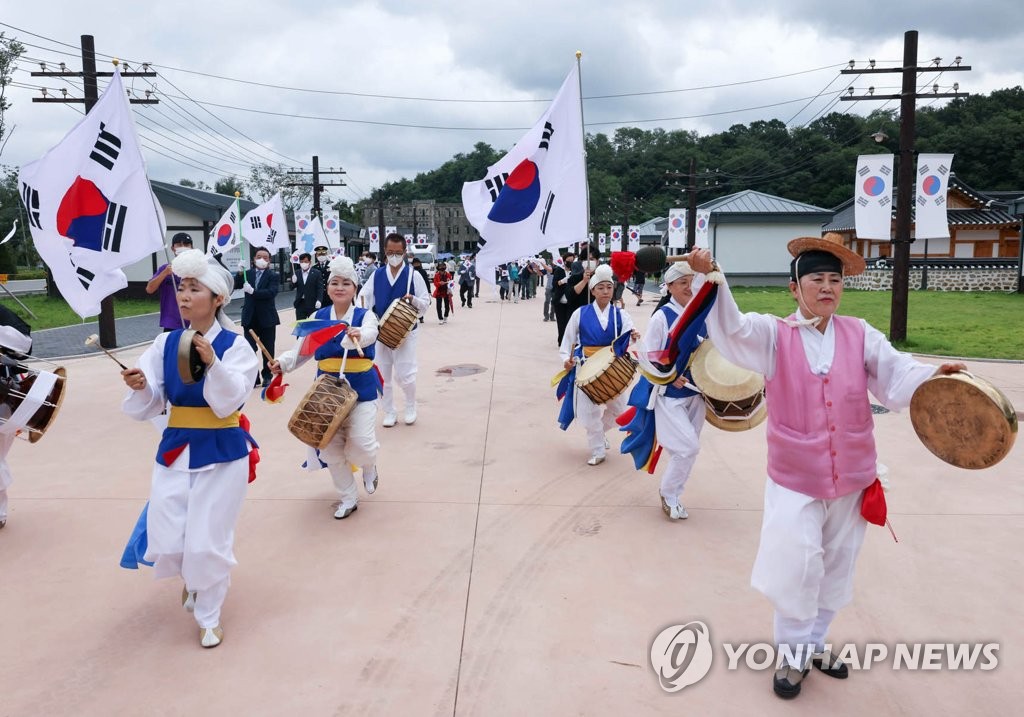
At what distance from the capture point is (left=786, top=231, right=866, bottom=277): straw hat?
301cm

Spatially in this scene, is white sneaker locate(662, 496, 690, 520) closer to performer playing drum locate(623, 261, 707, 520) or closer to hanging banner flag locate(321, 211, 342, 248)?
performer playing drum locate(623, 261, 707, 520)

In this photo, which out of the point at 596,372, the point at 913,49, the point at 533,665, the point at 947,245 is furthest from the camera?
the point at 947,245

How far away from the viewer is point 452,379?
424 inches

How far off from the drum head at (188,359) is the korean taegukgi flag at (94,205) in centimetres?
164

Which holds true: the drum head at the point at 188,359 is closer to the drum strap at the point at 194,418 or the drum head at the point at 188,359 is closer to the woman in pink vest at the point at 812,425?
the drum strap at the point at 194,418

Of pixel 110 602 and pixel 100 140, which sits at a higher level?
pixel 100 140

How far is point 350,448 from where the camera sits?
5070mm

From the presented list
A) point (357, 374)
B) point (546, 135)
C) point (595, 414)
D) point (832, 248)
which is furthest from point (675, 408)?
point (546, 135)

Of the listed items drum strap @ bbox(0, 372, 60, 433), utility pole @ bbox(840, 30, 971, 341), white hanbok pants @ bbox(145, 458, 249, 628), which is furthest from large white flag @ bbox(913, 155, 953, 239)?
drum strap @ bbox(0, 372, 60, 433)

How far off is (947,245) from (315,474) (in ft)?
124

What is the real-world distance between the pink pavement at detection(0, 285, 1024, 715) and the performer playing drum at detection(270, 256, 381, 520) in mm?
272

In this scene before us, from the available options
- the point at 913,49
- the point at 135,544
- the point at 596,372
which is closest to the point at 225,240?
the point at 596,372

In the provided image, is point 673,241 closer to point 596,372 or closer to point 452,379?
point 452,379

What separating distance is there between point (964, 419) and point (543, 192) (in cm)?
428
